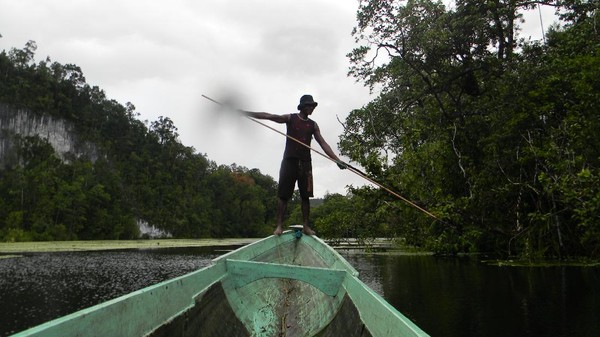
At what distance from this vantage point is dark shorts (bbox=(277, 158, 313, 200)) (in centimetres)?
603

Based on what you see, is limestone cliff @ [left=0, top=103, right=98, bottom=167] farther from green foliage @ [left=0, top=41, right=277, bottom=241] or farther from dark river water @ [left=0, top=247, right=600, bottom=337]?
dark river water @ [left=0, top=247, right=600, bottom=337]

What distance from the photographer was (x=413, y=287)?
13.2 meters

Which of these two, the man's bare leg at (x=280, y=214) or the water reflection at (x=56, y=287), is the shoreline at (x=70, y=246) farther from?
the man's bare leg at (x=280, y=214)

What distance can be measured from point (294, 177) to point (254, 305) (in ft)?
6.30

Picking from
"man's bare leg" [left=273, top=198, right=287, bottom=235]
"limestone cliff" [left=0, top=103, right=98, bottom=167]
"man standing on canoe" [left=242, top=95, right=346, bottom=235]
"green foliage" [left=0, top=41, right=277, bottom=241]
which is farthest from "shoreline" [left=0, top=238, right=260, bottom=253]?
"man standing on canoe" [left=242, top=95, right=346, bottom=235]

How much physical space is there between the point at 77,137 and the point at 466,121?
80.9 m

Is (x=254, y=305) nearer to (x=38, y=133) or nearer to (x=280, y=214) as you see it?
(x=280, y=214)

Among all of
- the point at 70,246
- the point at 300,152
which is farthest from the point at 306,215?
the point at 70,246

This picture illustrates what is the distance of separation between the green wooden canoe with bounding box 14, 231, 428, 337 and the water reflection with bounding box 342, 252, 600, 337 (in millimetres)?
4322

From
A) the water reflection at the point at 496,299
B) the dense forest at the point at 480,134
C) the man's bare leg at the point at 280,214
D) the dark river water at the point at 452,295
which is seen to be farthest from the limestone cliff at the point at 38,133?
the man's bare leg at the point at 280,214

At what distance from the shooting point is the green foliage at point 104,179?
6569 centimetres

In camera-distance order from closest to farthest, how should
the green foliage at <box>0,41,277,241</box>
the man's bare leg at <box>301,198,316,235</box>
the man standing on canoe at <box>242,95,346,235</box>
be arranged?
the man standing on canoe at <box>242,95,346,235</box> → the man's bare leg at <box>301,198,316,235</box> → the green foliage at <box>0,41,277,241</box>

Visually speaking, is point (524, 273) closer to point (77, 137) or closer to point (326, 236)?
point (326, 236)

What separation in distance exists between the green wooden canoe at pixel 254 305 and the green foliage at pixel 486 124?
6.53 meters
